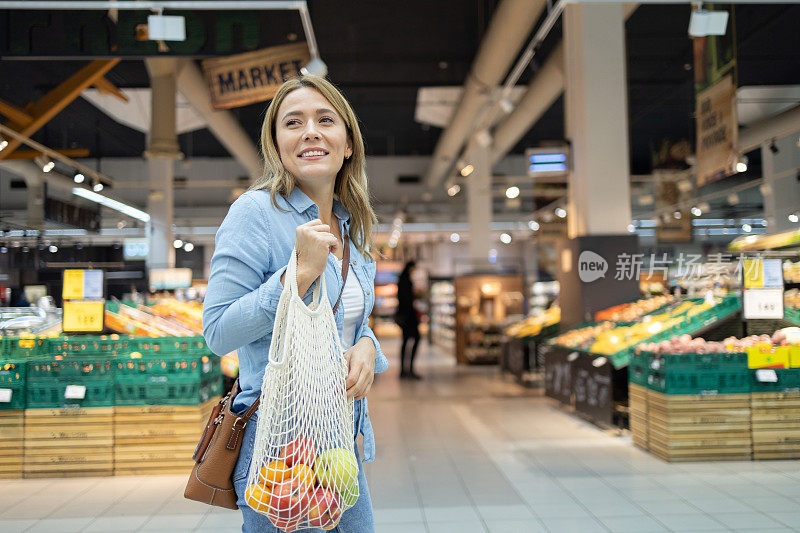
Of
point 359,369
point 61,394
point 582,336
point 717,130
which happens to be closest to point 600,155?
point 717,130

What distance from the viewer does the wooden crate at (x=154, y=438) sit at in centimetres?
505

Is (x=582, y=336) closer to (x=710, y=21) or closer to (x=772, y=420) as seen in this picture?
(x=772, y=420)

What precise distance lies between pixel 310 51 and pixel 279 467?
6340 mm

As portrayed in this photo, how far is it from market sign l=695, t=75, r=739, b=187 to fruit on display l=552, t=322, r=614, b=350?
6.34ft

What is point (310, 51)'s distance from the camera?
687 centimetres

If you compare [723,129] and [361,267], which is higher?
[723,129]

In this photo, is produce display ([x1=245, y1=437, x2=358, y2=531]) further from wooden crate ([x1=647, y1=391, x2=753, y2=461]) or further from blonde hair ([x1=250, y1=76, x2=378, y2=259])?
wooden crate ([x1=647, y1=391, x2=753, y2=461])

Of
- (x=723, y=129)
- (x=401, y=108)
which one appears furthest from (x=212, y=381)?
(x=401, y=108)

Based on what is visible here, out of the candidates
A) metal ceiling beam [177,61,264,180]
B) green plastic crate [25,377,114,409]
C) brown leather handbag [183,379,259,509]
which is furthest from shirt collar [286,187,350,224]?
metal ceiling beam [177,61,264,180]

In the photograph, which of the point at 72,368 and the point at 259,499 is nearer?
the point at 259,499

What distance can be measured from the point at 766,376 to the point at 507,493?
7.54ft

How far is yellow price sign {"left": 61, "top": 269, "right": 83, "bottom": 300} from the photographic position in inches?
214

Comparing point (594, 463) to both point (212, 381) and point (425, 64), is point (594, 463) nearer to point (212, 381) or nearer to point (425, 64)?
point (212, 381)

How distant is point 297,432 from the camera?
1.14 meters
